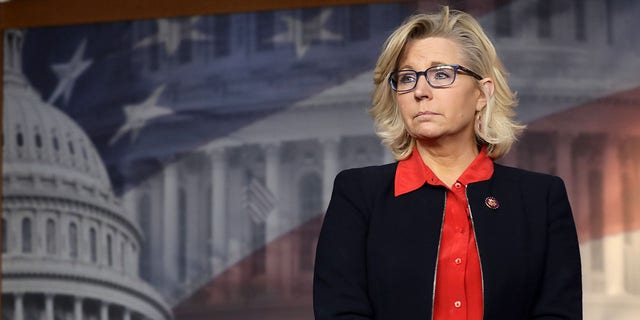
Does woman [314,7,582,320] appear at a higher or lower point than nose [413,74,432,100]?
lower

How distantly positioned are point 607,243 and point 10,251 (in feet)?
7.36

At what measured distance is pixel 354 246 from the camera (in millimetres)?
1755

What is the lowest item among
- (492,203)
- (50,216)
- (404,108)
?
(50,216)

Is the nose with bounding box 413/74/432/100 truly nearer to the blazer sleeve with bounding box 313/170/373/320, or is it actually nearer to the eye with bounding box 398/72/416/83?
the eye with bounding box 398/72/416/83

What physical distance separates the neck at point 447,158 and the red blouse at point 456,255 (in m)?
0.02

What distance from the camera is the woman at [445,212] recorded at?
171cm

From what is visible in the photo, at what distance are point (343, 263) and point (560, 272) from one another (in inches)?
13.0

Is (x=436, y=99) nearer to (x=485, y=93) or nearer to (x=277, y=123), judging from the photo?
(x=485, y=93)

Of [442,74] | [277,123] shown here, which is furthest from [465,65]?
[277,123]

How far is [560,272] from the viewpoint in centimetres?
174

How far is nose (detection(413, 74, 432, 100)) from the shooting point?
1762 mm

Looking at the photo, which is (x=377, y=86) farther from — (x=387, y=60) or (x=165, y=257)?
(x=165, y=257)

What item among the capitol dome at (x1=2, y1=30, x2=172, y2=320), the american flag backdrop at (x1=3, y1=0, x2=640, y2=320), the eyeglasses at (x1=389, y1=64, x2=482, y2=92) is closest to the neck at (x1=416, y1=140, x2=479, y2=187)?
the eyeglasses at (x1=389, y1=64, x2=482, y2=92)

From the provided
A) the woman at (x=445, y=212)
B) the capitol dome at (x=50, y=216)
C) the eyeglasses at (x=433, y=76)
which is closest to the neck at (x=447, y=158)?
the woman at (x=445, y=212)
